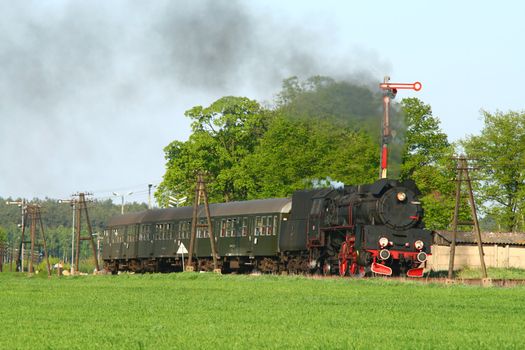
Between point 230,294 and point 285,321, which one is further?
point 230,294

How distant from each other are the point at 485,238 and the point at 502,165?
31.3 ft

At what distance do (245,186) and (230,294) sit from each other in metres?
52.8

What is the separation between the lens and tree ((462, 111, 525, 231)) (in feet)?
252

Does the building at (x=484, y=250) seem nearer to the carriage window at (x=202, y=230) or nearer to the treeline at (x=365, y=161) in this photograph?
the treeline at (x=365, y=161)

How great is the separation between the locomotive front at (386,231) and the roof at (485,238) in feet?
86.0

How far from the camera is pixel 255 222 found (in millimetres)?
52469

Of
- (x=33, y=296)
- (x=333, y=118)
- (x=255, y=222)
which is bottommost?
(x=33, y=296)

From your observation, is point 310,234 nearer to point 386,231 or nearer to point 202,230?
point 386,231

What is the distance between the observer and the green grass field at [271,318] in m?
16.6

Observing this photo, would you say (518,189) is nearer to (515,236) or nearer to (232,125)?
(515,236)

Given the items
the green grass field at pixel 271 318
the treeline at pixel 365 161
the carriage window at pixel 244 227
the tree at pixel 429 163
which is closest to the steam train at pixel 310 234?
the carriage window at pixel 244 227

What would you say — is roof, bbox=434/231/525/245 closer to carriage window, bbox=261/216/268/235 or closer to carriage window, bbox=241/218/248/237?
carriage window, bbox=241/218/248/237

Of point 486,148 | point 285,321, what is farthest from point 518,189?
point 285,321

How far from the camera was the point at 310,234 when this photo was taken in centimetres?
4603
